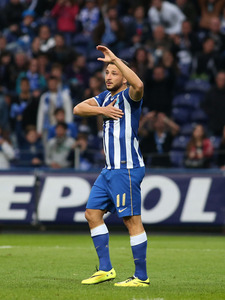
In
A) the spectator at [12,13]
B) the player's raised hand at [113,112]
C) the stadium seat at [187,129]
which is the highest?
the spectator at [12,13]

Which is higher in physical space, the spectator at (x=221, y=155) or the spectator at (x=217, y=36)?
the spectator at (x=217, y=36)

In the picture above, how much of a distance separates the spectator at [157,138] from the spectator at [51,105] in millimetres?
1919

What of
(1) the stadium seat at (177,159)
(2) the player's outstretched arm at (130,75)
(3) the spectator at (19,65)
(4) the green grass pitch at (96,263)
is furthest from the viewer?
(3) the spectator at (19,65)

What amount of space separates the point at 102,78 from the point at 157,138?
266 cm

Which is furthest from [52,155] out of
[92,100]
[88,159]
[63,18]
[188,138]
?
[92,100]

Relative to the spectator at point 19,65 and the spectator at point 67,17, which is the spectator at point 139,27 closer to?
the spectator at point 67,17

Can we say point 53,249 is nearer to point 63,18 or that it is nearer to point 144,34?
point 144,34

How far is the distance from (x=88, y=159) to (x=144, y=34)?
4.87 m

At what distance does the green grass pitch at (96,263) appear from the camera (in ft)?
21.5

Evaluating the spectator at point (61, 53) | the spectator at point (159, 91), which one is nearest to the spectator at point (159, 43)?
the spectator at point (159, 91)

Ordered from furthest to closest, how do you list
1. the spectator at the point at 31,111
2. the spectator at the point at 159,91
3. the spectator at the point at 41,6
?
the spectator at the point at 41,6 → the spectator at the point at 31,111 → the spectator at the point at 159,91

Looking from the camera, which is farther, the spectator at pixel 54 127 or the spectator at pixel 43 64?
the spectator at pixel 43 64

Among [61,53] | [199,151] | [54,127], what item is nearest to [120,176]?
[199,151]

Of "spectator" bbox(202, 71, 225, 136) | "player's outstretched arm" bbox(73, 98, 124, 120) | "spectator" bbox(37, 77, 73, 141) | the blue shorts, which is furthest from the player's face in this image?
"spectator" bbox(37, 77, 73, 141)
